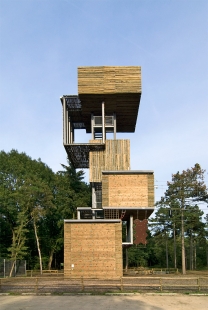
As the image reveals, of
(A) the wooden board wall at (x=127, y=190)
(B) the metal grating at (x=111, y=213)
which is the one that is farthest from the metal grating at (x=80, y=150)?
(B) the metal grating at (x=111, y=213)

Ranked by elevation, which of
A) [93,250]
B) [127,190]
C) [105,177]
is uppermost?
[105,177]

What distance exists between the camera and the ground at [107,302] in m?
14.0

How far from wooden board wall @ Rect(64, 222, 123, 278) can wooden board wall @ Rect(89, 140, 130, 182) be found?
5.21m

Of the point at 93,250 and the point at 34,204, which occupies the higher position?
the point at 34,204

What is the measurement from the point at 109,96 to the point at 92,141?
14.5 ft

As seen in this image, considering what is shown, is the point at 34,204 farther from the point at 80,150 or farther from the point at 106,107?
the point at 106,107

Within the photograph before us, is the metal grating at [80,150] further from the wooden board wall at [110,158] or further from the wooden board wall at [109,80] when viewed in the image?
the wooden board wall at [109,80]

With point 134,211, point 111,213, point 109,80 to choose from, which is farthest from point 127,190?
point 109,80

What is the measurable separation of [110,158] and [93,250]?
8.72 m

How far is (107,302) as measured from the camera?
605 inches

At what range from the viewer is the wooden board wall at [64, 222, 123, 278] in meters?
27.9

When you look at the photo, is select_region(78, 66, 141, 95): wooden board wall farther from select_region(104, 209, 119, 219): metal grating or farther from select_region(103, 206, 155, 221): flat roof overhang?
select_region(104, 209, 119, 219): metal grating

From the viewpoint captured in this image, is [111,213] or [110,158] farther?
[110,158]

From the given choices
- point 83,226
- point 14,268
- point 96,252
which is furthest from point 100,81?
point 14,268
